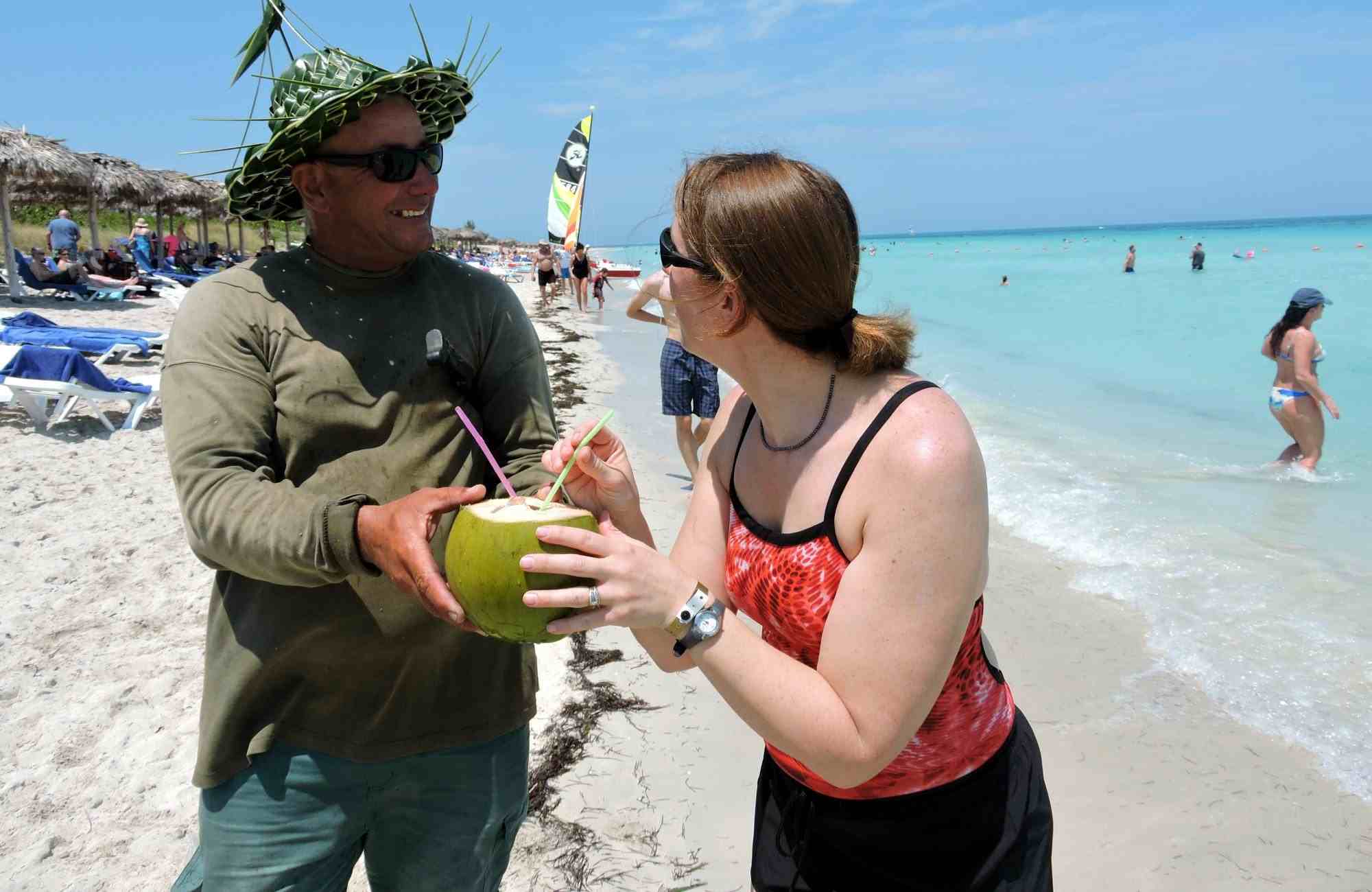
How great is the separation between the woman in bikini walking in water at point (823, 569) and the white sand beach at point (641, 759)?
55.6 inches

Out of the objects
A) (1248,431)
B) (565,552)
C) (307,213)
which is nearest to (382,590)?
(565,552)

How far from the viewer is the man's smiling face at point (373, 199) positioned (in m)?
1.63

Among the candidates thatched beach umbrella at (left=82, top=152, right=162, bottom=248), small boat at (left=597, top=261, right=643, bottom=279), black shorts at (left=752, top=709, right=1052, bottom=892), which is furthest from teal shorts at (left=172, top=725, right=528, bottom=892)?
small boat at (left=597, top=261, right=643, bottom=279)

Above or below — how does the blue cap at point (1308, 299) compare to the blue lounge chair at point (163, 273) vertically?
above

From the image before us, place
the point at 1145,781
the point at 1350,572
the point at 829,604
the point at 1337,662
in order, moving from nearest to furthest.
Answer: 1. the point at 829,604
2. the point at 1145,781
3. the point at 1337,662
4. the point at 1350,572

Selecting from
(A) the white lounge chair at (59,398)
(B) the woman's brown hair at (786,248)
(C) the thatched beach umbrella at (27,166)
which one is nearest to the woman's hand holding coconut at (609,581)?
(B) the woman's brown hair at (786,248)

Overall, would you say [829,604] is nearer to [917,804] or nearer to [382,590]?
[917,804]

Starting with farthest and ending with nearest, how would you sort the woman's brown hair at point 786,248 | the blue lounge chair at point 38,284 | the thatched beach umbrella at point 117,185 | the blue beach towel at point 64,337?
the thatched beach umbrella at point 117,185 → the blue lounge chair at point 38,284 → the blue beach towel at point 64,337 → the woman's brown hair at point 786,248

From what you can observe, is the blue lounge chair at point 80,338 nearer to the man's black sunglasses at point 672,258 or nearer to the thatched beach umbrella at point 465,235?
the man's black sunglasses at point 672,258

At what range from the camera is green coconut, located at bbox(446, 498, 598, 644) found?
1.19 metres

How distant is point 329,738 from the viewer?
1564 millimetres

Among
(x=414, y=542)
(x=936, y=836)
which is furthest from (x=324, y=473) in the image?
(x=936, y=836)

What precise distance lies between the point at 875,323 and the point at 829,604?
1.58ft

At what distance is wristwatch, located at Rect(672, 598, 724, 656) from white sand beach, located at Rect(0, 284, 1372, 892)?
176cm
